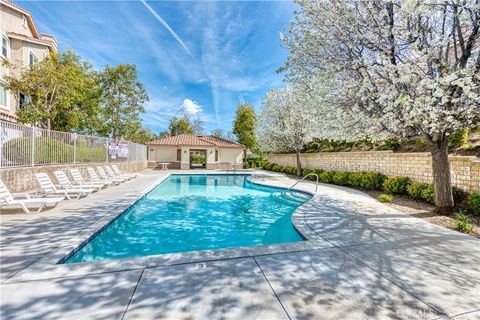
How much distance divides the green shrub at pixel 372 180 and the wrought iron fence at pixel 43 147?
1565 centimetres

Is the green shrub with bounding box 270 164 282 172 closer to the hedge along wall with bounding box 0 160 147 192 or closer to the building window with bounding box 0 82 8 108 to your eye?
the hedge along wall with bounding box 0 160 147 192

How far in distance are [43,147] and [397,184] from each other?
15.7m

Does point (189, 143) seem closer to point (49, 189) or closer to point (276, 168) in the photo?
point (276, 168)

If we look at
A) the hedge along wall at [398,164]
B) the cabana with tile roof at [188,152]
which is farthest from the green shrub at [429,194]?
the cabana with tile roof at [188,152]

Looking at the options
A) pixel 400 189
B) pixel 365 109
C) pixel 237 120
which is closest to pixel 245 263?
pixel 365 109

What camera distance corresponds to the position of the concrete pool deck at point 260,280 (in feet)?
8.05

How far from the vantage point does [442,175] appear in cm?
641

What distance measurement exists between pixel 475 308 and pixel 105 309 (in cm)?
418

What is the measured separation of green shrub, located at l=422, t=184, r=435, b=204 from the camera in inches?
304

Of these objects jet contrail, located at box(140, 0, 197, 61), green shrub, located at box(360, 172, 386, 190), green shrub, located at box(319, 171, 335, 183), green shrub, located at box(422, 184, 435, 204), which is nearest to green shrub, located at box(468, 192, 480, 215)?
green shrub, located at box(422, 184, 435, 204)

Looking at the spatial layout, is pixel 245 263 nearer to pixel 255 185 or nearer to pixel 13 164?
pixel 13 164

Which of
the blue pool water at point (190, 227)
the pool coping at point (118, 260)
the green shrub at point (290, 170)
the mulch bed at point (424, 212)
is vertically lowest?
the blue pool water at point (190, 227)

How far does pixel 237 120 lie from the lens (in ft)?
115

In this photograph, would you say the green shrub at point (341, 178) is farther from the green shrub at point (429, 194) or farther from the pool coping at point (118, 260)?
the pool coping at point (118, 260)
